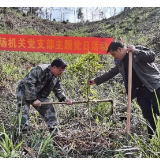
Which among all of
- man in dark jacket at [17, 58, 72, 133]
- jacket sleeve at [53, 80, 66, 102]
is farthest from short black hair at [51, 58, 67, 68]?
jacket sleeve at [53, 80, 66, 102]

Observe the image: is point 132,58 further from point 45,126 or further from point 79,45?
point 79,45

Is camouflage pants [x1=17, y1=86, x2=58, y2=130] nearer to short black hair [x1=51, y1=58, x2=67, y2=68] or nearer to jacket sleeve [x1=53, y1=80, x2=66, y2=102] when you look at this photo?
jacket sleeve [x1=53, y1=80, x2=66, y2=102]

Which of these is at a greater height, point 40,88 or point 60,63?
point 60,63

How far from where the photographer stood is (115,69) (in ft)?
9.97

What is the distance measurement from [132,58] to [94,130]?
45.9 inches

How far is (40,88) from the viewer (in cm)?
293

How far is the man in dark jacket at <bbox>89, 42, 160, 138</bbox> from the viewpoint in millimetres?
2484

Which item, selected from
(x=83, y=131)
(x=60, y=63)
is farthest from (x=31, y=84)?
(x=83, y=131)

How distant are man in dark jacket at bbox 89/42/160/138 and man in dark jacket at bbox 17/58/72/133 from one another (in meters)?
0.75

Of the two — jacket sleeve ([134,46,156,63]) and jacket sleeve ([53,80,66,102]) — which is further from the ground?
jacket sleeve ([134,46,156,63])

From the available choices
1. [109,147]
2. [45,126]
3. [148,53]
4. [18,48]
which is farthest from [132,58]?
[18,48]

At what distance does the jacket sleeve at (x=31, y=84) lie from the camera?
2.74 m

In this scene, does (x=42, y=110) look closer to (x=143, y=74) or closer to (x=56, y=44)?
(x=143, y=74)

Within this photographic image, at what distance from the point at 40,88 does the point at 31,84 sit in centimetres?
20
